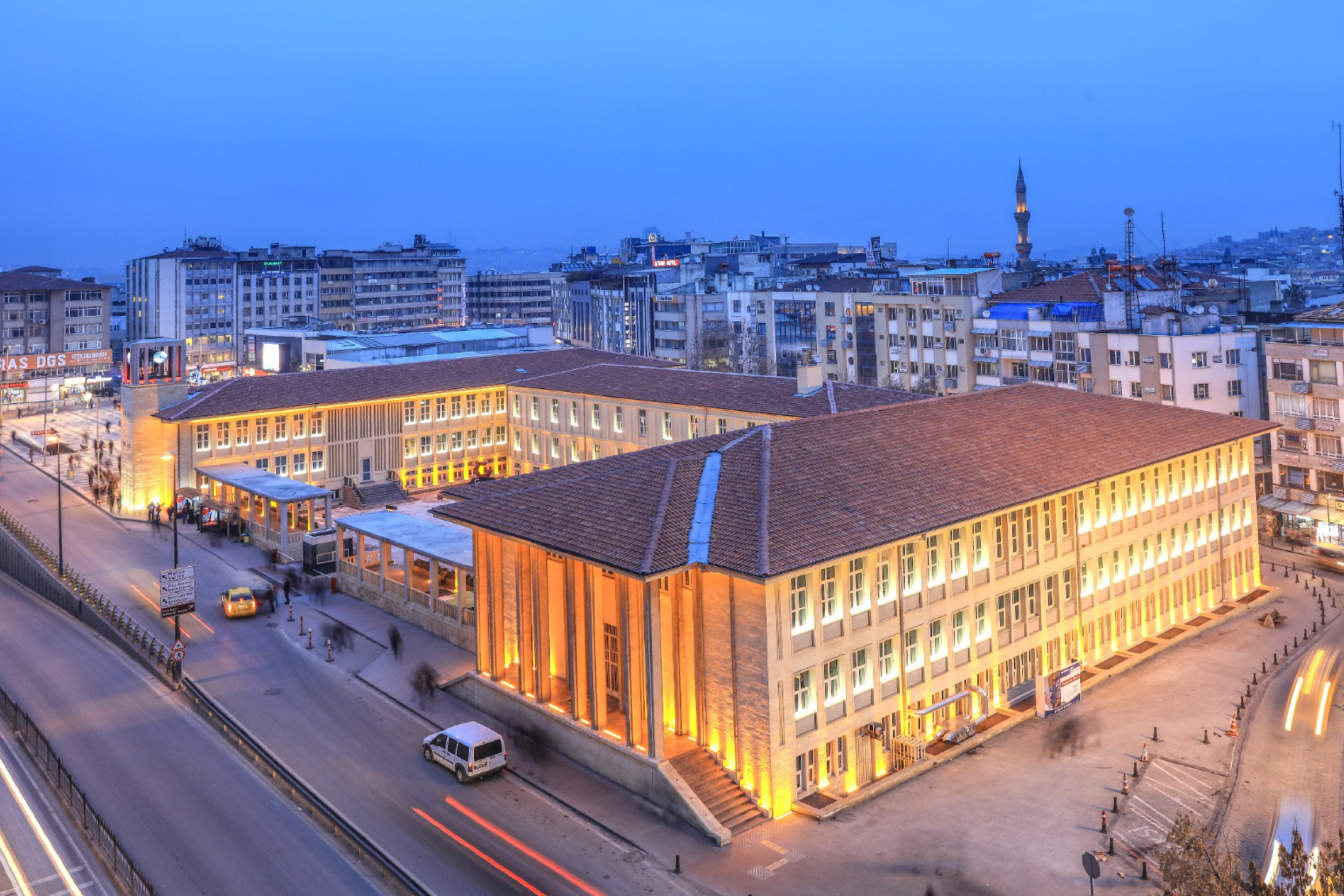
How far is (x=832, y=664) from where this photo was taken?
34.6 metres

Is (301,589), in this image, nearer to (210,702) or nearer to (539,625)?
(210,702)

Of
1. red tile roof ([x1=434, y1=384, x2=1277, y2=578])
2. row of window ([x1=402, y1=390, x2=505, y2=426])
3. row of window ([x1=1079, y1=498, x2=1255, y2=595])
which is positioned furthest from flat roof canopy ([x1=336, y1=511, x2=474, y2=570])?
row of window ([x1=1079, y1=498, x2=1255, y2=595])

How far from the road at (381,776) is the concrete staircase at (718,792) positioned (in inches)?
121

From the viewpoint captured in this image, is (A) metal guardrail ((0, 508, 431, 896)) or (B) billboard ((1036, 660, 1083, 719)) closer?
(A) metal guardrail ((0, 508, 431, 896))

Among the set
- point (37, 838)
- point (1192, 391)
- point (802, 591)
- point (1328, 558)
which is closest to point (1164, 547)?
point (1328, 558)

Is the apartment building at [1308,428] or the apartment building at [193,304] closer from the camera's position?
the apartment building at [1308,428]

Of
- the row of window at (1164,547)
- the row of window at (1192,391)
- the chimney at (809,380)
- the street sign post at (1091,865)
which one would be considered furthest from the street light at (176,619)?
the row of window at (1192,391)

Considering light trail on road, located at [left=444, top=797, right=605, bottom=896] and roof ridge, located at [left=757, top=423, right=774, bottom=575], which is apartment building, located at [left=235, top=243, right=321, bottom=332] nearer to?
roof ridge, located at [left=757, top=423, right=774, bottom=575]

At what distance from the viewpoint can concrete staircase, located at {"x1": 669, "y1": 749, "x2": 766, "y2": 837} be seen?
105 ft

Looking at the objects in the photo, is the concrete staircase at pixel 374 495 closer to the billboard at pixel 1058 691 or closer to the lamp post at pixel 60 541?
the lamp post at pixel 60 541

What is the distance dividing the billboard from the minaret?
108319 mm

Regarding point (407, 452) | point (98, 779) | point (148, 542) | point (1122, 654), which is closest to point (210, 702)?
point (98, 779)

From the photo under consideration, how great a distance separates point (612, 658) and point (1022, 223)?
5490 inches

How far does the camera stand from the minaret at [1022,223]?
151 meters
